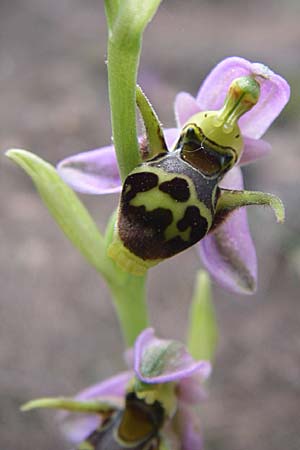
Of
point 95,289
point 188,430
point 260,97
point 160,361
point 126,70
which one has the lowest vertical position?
point 95,289

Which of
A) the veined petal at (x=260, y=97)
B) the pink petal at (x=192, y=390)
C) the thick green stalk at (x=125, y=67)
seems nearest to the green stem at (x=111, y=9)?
the thick green stalk at (x=125, y=67)

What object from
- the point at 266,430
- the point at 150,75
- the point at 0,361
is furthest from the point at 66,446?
the point at 150,75

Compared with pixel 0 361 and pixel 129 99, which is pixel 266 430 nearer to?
pixel 0 361

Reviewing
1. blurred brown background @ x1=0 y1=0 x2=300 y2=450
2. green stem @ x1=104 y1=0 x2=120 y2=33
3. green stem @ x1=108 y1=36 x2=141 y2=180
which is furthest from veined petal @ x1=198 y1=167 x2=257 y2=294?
blurred brown background @ x1=0 y1=0 x2=300 y2=450

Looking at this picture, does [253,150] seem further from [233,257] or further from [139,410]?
[139,410]

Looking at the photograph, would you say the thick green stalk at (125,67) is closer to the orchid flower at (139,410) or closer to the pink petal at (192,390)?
the orchid flower at (139,410)

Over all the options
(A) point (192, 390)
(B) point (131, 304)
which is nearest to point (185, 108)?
(B) point (131, 304)
